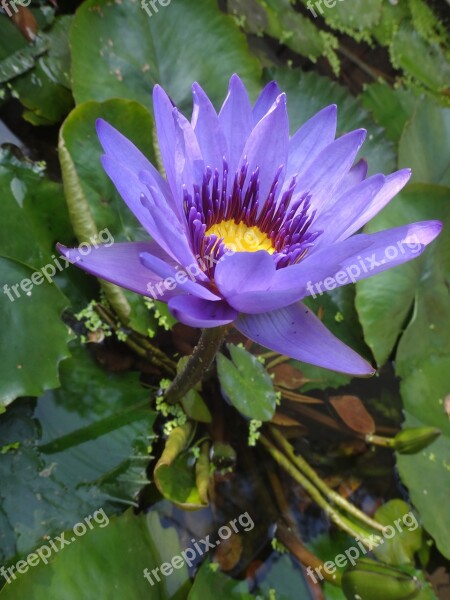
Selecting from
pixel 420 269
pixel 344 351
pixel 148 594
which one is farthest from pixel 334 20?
pixel 148 594

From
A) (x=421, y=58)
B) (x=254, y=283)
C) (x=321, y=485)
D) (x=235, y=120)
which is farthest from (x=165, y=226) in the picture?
(x=421, y=58)

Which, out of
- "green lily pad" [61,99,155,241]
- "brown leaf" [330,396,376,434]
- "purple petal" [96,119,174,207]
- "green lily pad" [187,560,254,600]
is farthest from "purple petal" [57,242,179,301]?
"brown leaf" [330,396,376,434]

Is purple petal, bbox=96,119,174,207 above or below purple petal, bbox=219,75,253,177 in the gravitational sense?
above

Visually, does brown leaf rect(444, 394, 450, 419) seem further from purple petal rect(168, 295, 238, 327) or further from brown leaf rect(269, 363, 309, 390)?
purple petal rect(168, 295, 238, 327)

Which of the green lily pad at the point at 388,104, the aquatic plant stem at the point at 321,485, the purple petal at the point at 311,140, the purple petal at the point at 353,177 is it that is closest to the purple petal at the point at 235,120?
the purple petal at the point at 311,140

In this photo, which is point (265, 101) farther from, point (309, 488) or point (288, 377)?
point (309, 488)
